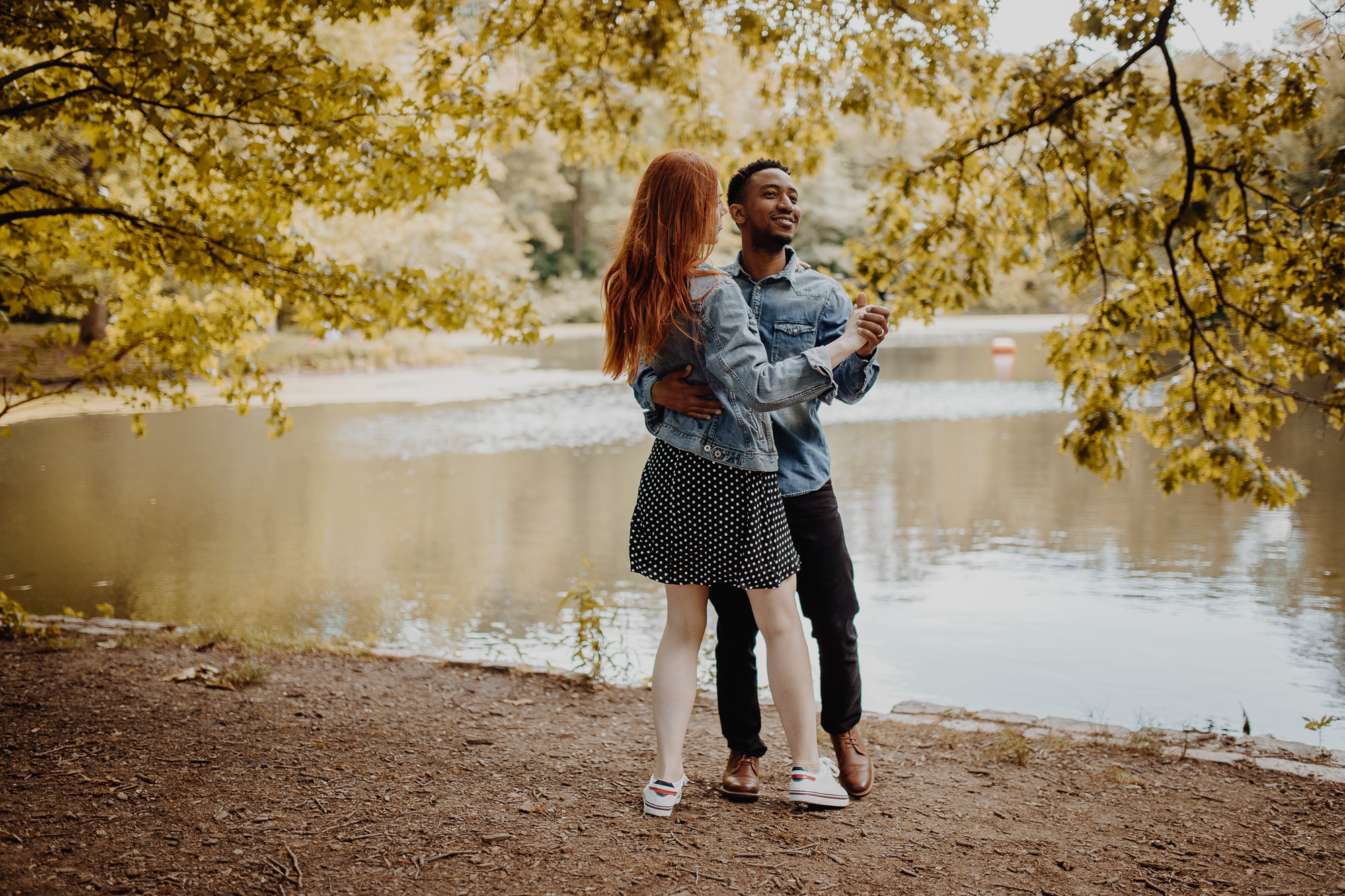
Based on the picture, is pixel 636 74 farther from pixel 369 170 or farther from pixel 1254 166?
pixel 1254 166

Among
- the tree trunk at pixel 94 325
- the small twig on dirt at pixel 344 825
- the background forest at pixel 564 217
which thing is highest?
the background forest at pixel 564 217

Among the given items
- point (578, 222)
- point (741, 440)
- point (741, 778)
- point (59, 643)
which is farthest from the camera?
point (578, 222)

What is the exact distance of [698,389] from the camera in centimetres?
258

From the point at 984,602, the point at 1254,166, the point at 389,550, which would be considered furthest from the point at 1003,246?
the point at 389,550

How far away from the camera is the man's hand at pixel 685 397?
8.41ft

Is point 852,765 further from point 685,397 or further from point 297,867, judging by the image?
point 297,867

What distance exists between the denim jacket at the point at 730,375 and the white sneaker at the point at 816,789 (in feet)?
2.89

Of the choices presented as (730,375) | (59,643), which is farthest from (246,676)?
(730,375)

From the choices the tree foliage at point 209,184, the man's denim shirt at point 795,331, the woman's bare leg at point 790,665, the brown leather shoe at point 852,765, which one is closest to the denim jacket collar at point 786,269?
the man's denim shirt at point 795,331

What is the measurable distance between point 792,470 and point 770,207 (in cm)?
73

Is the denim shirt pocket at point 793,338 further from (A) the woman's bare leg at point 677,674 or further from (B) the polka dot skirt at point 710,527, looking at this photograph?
(A) the woman's bare leg at point 677,674

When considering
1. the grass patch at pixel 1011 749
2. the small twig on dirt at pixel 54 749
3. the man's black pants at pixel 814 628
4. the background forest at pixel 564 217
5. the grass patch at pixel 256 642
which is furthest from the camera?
the background forest at pixel 564 217

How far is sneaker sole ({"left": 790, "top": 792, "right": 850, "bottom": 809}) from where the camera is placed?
2734 millimetres

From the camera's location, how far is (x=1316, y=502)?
8.48 m
